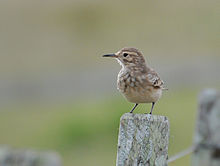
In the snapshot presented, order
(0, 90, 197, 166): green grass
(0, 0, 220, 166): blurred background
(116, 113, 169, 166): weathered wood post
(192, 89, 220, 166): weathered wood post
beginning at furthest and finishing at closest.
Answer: (0, 0, 220, 166): blurred background
(0, 90, 197, 166): green grass
(192, 89, 220, 166): weathered wood post
(116, 113, 169, 166): weathered wood post

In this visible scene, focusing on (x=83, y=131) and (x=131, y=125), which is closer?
(x=131, y=125)

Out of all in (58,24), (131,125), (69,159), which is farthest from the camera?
(58,24)

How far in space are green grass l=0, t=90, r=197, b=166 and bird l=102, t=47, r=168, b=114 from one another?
513cm

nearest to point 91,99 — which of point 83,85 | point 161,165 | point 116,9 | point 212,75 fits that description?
point 83,85

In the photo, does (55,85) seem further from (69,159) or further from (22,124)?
(69,159)

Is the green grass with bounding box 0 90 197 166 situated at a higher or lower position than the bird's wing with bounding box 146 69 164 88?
lower

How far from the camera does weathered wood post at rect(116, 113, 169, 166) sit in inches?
189

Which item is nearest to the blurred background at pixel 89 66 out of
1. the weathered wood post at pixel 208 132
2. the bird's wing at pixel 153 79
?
the bird's wing at pixel 153 79

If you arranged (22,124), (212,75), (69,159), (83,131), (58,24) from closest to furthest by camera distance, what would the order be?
(69,159), (83,131), (22,124), (212,75), (58,24)

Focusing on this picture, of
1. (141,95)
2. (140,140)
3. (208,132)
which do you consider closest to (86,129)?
(141,95)

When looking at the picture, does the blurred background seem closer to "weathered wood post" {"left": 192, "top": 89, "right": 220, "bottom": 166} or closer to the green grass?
the green grass

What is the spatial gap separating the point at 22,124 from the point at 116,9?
1415 cm

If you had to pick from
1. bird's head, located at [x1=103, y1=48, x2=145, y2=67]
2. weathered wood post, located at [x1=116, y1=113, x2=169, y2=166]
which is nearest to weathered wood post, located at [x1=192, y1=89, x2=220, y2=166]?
bird's head, located at [x1=103, y1=48, x2=145, y2=67]

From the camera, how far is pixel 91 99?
18.8m
